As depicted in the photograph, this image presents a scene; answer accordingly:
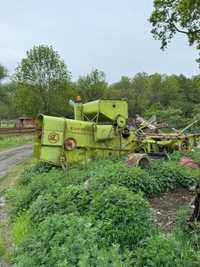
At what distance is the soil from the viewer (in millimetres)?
4520

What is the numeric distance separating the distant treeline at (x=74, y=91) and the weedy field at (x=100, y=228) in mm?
10555

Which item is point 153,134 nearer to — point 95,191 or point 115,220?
point 95,191

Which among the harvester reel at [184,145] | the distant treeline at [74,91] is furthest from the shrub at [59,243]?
the distant treeline at [74,91]

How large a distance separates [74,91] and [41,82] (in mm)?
3183

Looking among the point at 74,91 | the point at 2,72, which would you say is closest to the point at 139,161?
the point at 74,91

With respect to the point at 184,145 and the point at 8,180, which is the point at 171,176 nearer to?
the point at 184,145

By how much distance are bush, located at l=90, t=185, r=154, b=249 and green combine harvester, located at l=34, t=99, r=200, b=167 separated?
2658 mm

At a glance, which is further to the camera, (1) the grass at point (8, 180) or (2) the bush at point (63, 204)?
(1) the grass at point (8, 180)

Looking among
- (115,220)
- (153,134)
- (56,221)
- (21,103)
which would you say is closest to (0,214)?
(56,221)

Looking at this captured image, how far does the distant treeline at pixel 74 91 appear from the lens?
74.5ft

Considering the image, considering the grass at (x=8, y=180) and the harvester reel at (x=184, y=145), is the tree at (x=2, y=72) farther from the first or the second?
the harvester reel at (x=184, y=145)

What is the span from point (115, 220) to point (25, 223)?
169 centimetres

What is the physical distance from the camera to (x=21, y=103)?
22.9 meters

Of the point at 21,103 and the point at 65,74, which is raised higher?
the point at 65,74
